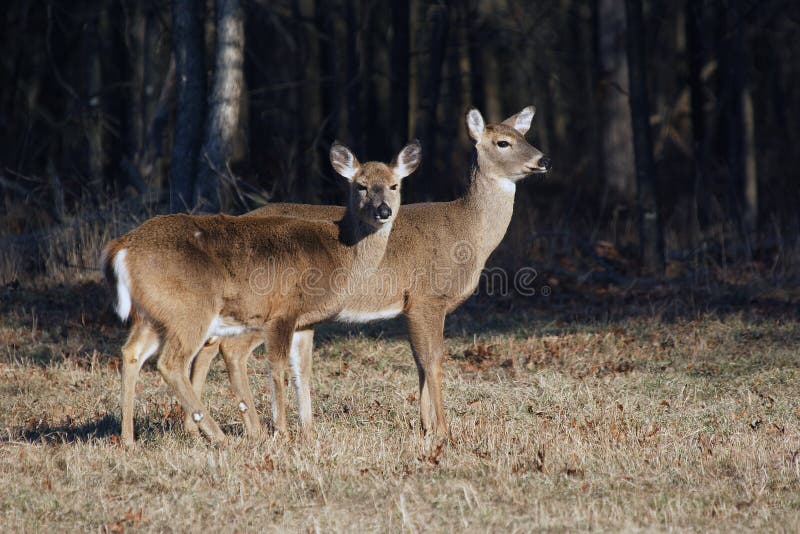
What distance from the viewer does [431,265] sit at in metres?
7.70

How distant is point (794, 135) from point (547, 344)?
1933 centimetres

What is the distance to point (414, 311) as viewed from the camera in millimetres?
7562

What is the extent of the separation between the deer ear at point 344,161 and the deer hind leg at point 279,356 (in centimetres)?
129

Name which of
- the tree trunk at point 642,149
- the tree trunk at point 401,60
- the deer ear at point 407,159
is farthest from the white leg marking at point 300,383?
the tree trunk at point 401,60

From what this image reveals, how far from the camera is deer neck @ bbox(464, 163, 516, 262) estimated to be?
26.4ft

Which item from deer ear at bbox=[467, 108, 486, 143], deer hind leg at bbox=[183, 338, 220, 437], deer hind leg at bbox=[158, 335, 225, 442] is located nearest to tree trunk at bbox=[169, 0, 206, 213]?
deer ear at bbox=[467, 108, 486, 143]

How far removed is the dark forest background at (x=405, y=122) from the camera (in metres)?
12.6

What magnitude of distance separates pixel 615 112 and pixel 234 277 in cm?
1063

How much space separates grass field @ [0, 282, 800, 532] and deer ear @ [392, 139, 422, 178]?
5.37 feet

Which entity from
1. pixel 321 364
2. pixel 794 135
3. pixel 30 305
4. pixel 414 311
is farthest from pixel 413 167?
pixel 794 135

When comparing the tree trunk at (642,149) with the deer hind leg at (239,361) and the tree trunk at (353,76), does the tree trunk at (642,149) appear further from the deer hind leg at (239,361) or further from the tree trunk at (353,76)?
the deer hind leg at (239,361)

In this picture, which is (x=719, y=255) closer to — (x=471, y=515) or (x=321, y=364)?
(x=321, y=364)

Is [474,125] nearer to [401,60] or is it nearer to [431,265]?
[431,265]

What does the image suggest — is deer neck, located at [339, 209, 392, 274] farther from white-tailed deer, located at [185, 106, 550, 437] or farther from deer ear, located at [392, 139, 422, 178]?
deer ear, located at [392, 139, 422, 178]
